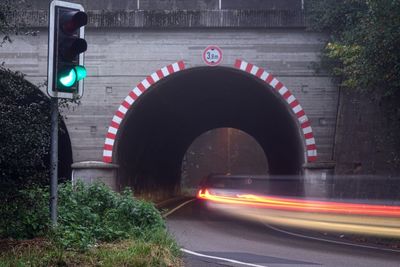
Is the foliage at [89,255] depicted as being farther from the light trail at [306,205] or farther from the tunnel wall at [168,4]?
the tunnel wall at [168,4]

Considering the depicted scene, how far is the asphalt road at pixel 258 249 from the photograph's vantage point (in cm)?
1060

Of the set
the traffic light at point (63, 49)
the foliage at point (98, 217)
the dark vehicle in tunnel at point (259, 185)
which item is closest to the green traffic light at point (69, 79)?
the traffic light at point (63, 49)

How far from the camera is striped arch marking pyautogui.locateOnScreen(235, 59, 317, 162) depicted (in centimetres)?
1944

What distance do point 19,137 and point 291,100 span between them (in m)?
13.1

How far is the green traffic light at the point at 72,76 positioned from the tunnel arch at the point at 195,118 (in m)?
12.2

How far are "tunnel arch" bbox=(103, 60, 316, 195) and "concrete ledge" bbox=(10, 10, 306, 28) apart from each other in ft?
4.22

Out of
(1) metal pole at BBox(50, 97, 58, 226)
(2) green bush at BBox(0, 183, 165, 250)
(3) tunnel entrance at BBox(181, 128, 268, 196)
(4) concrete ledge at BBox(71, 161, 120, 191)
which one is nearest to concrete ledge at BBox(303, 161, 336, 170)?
(4) concrete ledge at BBox(71, 161, 120, 191)

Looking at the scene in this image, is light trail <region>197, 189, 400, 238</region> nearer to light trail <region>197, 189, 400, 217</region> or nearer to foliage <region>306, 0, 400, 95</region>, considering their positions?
light trail <region>197, 189, 400, 217</region>

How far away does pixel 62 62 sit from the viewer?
24.8 feet

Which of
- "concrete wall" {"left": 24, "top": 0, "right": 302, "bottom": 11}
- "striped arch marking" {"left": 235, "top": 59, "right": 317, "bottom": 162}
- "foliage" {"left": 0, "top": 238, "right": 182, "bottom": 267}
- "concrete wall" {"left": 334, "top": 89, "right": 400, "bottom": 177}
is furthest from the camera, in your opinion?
"concrete wall" {"left": 24, "top": 0, "right": 302, "bottom": 11}

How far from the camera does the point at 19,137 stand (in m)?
7.52

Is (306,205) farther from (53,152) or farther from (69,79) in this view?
(69,79)

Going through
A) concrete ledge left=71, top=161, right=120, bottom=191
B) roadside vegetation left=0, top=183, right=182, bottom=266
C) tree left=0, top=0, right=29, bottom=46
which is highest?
tree left=0, top=0, right=29, bottom=46

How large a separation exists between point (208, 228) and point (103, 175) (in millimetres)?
4637
